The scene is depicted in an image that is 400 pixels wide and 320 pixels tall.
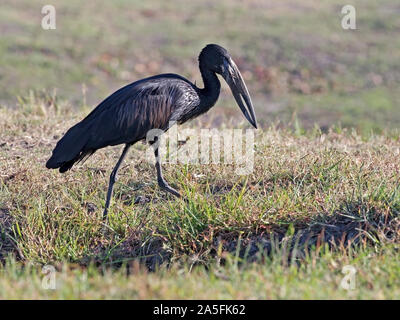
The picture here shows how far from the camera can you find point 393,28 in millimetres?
17172

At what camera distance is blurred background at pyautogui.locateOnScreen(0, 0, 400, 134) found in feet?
42.7

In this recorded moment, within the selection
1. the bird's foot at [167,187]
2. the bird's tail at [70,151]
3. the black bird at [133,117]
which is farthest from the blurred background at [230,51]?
the bird's tail at [70,151]

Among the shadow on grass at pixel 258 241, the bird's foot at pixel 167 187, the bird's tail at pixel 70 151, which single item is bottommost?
the shadow on grass at pixel 258 241

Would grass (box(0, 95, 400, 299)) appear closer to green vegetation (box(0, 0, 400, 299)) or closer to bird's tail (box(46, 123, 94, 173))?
green vegetation (box(0, 0, 400, 299))

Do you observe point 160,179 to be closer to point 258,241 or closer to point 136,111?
point 136,111

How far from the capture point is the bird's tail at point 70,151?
587 cm

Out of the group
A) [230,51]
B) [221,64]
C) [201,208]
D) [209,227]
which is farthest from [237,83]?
[230,51]

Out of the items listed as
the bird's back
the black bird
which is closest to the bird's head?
the black bird

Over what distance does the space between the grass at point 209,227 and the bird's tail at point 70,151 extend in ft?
1.16

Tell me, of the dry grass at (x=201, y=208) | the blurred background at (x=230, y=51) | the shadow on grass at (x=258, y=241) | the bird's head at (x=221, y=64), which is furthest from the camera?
the blurred background at (x=230, y=51)

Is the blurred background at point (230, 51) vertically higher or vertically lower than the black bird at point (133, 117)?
higher

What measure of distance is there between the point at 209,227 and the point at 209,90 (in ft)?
4.80

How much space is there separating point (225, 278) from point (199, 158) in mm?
2586

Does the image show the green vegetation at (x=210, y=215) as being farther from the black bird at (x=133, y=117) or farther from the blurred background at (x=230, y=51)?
the black bird at (x=133, y=117)
